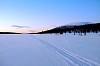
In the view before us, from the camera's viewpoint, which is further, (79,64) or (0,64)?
(0,64)

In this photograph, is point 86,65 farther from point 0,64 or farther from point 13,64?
point 0,64

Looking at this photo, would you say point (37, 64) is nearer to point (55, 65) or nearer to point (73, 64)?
point (55, 65)

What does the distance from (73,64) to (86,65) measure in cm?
56

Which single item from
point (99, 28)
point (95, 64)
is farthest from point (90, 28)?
point (95, 64)

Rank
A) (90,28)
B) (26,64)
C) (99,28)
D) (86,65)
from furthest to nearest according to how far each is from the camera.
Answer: (90,28)
(99,28)
(26,64)
(86,65)

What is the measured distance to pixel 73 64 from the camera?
295 inches

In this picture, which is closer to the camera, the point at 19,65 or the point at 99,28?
the point at 19,65

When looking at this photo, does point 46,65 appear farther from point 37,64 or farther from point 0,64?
point 0,64

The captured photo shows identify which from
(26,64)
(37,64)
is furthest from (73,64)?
(26,64)

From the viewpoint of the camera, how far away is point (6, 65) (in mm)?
7750

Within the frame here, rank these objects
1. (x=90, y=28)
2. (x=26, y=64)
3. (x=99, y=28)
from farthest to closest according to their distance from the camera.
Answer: (x=90, y=28)
(x=99, y=28)
(x=26, y=64)

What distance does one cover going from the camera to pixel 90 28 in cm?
7550

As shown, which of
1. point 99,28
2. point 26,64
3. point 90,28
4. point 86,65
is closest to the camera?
point 86,65

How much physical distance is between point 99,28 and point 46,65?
64.2 metres
